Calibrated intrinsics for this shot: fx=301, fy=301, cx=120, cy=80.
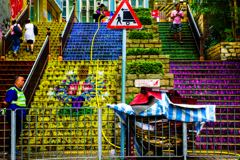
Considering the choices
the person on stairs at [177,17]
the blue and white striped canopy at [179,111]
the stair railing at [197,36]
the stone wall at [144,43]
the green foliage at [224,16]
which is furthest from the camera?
the person on stairs at [177,17]

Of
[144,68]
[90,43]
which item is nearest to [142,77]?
[144,68]

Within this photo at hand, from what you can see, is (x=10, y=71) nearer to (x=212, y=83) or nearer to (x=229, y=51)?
(x=212, y=83)

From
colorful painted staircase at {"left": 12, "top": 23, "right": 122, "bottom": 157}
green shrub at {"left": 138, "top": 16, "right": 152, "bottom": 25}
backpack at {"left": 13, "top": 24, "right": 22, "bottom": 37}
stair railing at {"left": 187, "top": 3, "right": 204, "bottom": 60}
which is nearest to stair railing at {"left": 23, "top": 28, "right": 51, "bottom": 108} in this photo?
colorful painted staircase at {"left": 12, "top": 23, "right": 122, "bottom": 157}

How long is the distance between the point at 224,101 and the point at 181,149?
4.18 m

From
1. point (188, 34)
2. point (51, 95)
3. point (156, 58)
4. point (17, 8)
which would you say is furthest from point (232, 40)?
point (17, 8)

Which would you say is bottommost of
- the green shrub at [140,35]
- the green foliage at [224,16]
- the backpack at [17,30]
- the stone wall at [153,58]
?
the stone wall at [153,58]

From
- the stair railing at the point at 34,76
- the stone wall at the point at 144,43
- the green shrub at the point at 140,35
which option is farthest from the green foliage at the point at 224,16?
the stair railing at the point at 34,76

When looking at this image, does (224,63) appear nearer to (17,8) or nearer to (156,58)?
(156,58)

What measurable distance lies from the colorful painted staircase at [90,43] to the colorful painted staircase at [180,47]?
7.68 ft

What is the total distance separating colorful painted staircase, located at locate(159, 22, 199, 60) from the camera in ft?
46.3

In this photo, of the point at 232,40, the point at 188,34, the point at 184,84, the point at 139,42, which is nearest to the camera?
the point at 184,84

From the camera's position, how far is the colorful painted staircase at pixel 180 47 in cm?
1412

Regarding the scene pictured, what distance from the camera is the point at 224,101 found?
31.1 feet

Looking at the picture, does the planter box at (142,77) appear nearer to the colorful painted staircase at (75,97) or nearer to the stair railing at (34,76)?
the colorful painted staircase at (75,97)
